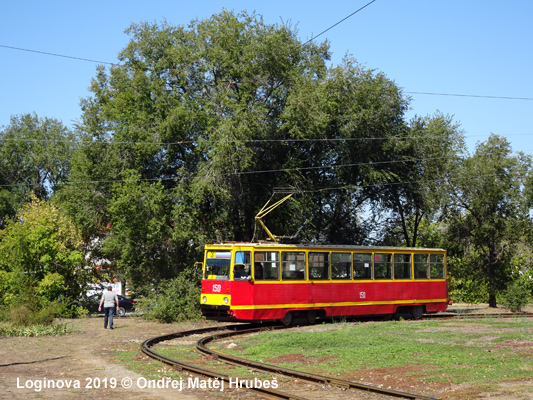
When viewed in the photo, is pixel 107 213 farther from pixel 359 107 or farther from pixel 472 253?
pixel 472 253

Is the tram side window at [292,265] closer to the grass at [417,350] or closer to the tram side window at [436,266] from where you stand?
the grass at [417,350]

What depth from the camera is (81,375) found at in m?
12.2

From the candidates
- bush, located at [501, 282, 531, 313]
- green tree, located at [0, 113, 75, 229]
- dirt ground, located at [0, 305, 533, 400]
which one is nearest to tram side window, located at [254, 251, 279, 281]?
dirt ground, located at [0, 305, 533, 400]

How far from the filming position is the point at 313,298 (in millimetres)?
23375

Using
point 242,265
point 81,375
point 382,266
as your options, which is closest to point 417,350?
point 81,375

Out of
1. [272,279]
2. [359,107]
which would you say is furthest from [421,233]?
[272,279]

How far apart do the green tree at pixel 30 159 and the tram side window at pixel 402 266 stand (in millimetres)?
42528

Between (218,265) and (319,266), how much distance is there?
3.93m

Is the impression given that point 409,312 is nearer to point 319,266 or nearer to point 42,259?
point 319,266

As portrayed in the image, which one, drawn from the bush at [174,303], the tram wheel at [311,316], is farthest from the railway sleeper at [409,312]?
the bush at [174,303]

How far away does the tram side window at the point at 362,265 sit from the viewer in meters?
24.8

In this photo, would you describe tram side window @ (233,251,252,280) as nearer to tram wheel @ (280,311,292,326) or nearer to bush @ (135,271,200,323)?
tram wheel @ (280,311,292,326)

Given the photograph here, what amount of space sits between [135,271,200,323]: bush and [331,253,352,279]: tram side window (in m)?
6.92

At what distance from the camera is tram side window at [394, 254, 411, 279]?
86.4 ft
